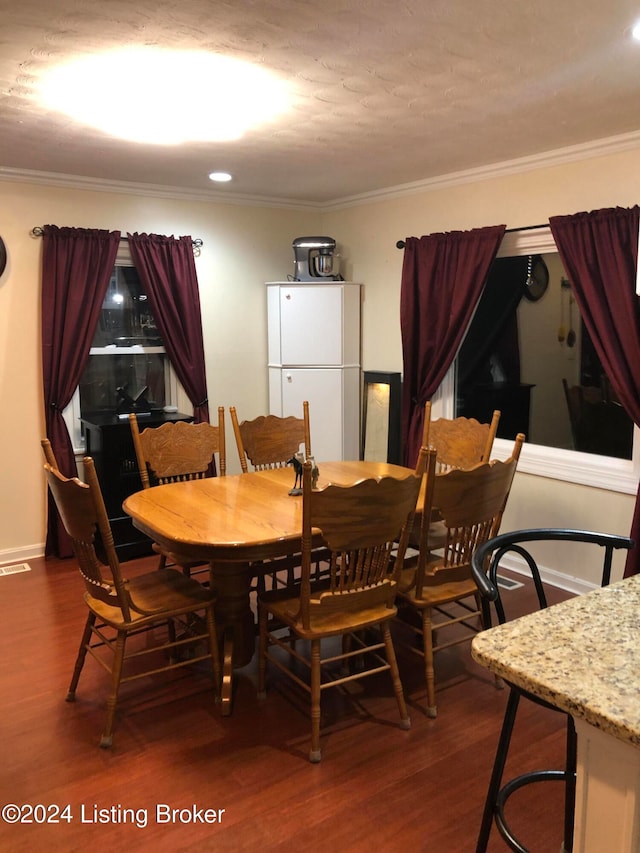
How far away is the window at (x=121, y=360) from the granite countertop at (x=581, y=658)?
3985 millimetres

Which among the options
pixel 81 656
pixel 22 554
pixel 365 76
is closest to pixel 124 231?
pixel 22 554

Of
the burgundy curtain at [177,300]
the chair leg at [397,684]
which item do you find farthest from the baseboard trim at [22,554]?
the chair leg at [397,684]

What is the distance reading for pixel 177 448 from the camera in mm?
3512

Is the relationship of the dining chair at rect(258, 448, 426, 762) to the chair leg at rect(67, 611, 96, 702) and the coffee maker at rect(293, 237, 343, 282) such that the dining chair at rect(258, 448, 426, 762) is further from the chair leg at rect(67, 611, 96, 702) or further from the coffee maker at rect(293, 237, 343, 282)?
the coffee maker at rect(293, 237, 343, 282)

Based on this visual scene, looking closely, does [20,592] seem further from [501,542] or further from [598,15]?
[598,15]

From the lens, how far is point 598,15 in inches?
81.9

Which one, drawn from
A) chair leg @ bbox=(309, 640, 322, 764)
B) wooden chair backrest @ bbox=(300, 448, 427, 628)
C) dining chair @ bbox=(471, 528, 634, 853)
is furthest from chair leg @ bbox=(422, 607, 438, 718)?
dining chair @ bbox=(471, 528, 634, 853)

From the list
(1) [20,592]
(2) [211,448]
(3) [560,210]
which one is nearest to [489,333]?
(3) [560,210]

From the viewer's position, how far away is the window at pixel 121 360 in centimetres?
471

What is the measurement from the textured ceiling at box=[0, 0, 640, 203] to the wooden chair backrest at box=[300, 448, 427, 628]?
4.71 feet

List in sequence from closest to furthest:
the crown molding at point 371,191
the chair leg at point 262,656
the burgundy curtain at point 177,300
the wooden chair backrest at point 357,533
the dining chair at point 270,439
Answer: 1. the wooden chair backrest at point 357,533
2. the chair leg at point 262,656
3. the crown molding at point 371,191
4. the dining chair at point 270,439
5. the burgundy curtain at point 177,300

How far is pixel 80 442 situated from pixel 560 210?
342 centimetres

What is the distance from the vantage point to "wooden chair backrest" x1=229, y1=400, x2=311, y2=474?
372cm

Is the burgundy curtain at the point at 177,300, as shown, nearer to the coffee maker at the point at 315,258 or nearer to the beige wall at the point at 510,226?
the coffee maker at the point at 315,258
